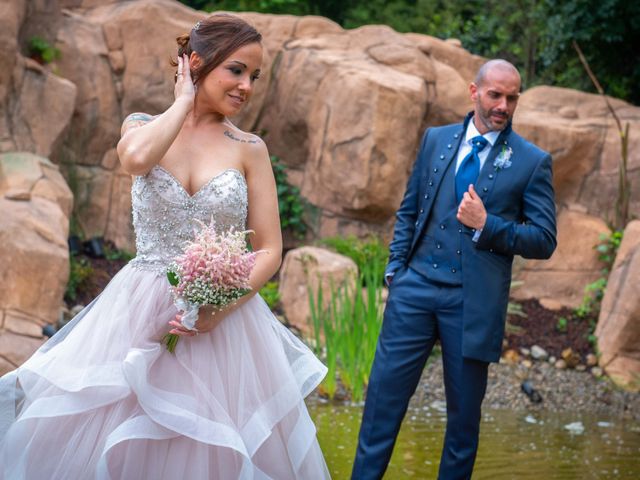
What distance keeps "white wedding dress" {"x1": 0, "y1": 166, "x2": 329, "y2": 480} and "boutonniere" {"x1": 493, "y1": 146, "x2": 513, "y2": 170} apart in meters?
1.52

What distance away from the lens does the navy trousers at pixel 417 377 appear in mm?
4840

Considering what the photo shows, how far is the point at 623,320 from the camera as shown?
8.81 metres

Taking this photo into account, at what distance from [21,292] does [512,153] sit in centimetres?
445

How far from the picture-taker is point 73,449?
134 inches

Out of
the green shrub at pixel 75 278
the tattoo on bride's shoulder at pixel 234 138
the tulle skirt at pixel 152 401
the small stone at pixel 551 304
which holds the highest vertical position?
the tattoo on bride's shoulder at pixel 234 138

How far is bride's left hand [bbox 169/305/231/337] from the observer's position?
3461mm

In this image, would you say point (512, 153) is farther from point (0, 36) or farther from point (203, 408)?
point (0, 36)

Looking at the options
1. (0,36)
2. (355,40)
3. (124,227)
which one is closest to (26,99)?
(0,36)

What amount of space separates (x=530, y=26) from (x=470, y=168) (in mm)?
10479

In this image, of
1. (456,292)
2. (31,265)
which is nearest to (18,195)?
(31,265)

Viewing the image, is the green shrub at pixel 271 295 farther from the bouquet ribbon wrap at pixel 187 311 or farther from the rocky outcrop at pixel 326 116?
the bouquet ribbon wrap at pixel 187 311

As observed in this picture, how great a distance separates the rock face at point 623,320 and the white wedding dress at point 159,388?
5.51 metres

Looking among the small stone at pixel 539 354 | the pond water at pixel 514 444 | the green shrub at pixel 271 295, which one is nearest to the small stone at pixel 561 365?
the small stone at pixel 539 354

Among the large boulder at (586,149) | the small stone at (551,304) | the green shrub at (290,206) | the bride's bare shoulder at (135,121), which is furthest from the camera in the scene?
the green shrub at (290,206)
